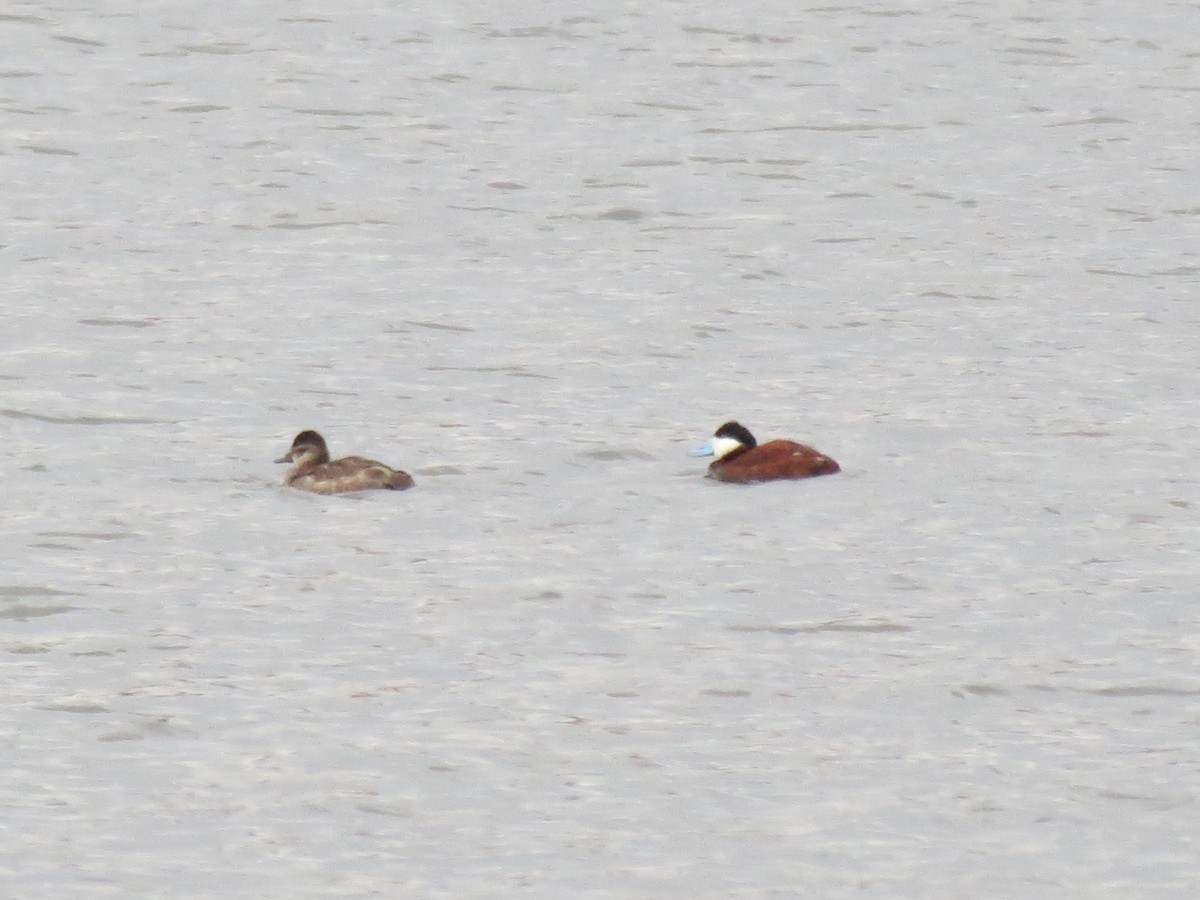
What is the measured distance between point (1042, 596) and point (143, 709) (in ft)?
14.7

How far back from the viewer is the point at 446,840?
33.7 feet

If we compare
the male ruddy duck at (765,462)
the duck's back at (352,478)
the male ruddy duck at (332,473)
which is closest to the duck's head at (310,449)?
the male ruddy duck at (332,473)

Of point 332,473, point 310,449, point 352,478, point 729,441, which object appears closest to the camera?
point 352,478

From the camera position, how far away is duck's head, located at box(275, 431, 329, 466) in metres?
15.7

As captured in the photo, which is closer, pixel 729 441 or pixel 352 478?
pixel 352 478

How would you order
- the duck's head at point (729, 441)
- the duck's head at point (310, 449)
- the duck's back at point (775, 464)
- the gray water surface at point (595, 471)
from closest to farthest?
1. the gray water surface at point (595, 471)
2. the duck's head at point (310, 449)
3. the duck's back at point (775, 464)
4. the duck's head at point (729, 441)

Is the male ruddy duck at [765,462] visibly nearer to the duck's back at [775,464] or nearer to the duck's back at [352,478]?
the duck's back at [775,464]

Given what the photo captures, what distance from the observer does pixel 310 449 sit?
51.4 feet

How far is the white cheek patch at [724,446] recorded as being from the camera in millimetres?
16047

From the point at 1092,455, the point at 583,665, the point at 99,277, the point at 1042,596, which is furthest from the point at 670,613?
the point at 99,277

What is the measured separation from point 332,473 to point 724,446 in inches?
89.5

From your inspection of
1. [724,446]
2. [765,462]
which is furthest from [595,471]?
[765,462]

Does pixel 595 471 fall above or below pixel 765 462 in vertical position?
below

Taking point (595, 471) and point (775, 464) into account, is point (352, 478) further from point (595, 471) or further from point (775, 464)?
point (775, 464)
